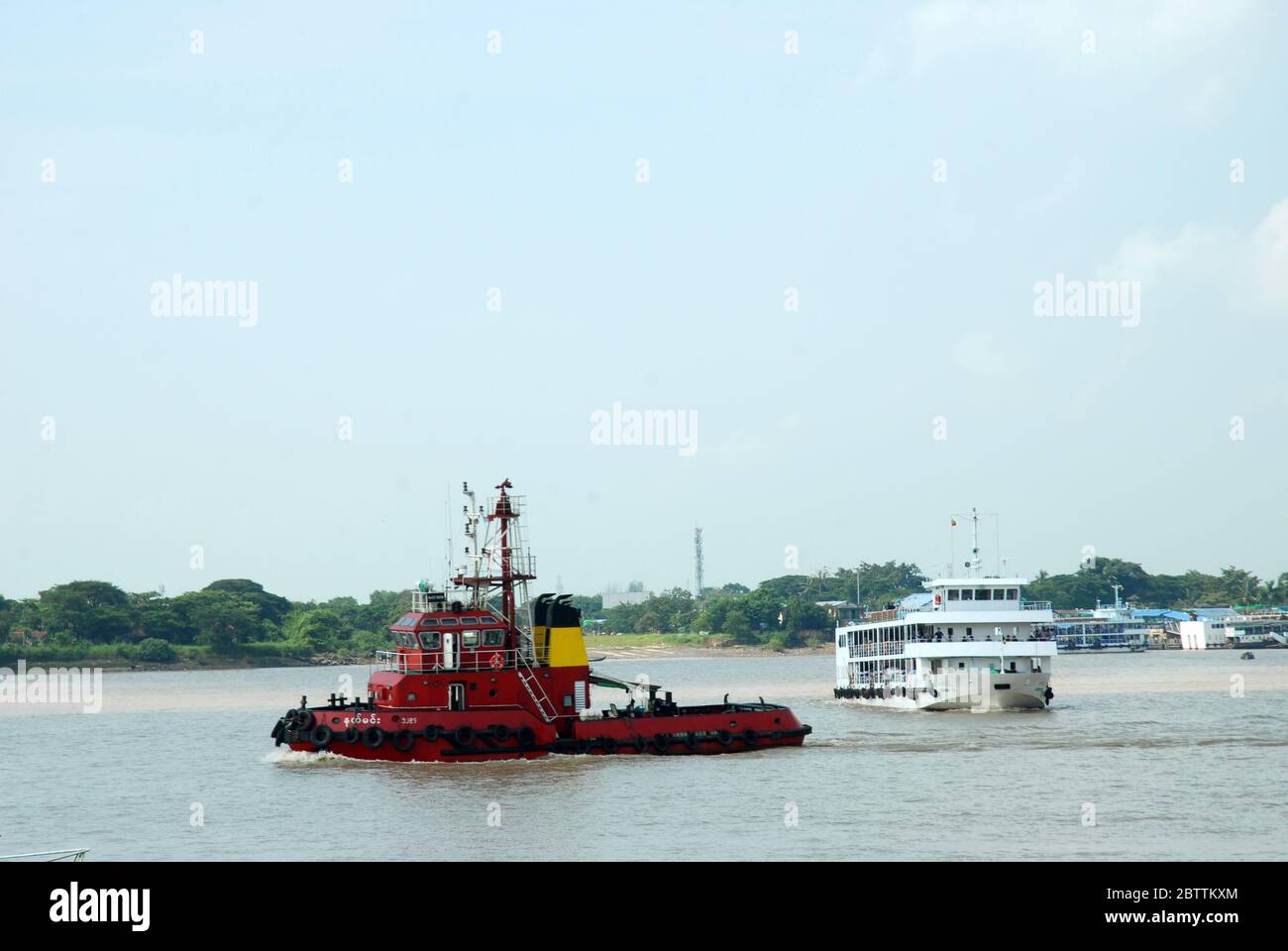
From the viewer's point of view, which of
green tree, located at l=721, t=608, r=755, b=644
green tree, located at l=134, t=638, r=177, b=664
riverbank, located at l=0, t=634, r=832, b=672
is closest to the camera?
riverbank, located at l=0, t=634, r=832, b=672

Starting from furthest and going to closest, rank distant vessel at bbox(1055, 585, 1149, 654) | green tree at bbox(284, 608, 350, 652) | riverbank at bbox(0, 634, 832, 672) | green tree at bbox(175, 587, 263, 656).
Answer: distant vessel at bbox(1055, 585, 1149, 654)
green tree at bbox(284, 608, 350, 652)
green tree at bbox(175, 587, 263, 656)
riverbank at bbox(0, 634, 832, 672)

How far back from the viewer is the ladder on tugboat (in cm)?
4197

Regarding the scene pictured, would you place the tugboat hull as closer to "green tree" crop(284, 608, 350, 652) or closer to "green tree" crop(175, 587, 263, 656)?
"green tree" crop(175, 587, 263, 656)

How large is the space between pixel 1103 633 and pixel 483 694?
161 m

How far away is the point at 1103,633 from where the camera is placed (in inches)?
7475

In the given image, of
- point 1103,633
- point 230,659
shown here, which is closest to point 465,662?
point 230,659

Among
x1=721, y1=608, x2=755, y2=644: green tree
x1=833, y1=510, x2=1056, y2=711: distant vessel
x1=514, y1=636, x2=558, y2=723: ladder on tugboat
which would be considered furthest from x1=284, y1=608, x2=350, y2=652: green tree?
x1=514, y1=636, x2=558, y2=723: ladder on tugboat

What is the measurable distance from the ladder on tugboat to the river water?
1.32 meters

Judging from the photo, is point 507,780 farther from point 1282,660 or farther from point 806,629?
point 806,629

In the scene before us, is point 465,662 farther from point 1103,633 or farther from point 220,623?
point 1103,633

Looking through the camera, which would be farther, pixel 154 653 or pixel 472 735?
pixel 154 653

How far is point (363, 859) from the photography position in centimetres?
2758

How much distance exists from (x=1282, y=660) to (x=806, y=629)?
6449 cm
